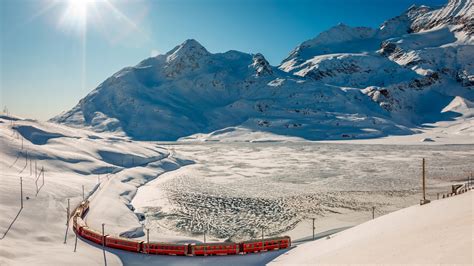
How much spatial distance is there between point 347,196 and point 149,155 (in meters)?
56.7

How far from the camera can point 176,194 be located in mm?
54656

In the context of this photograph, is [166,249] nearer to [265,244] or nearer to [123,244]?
[123,244]

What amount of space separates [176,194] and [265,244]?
2838 cm

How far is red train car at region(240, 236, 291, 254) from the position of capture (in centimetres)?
2872

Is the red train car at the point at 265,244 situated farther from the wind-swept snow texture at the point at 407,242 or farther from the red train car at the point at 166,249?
the red train car at the point at 166,249

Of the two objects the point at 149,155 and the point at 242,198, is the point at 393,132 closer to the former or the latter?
the point at 149,155

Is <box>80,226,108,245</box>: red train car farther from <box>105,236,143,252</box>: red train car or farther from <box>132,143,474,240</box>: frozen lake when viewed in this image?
<box>132,143,474,240</box>: frozen lake

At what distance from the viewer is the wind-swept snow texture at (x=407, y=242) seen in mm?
15047

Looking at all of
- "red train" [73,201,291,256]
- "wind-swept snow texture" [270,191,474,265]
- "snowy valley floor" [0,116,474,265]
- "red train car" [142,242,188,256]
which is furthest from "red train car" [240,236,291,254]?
"red train car" [142,242,188,256]

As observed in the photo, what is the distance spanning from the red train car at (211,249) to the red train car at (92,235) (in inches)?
345

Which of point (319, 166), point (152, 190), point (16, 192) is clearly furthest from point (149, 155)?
point (16, 192)

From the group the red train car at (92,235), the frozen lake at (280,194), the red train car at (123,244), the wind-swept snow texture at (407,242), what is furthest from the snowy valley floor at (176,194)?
the wind-swept snow texture at (407,242)

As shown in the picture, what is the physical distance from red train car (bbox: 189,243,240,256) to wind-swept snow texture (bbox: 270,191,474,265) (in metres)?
3.89

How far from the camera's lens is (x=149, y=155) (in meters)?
89.3
